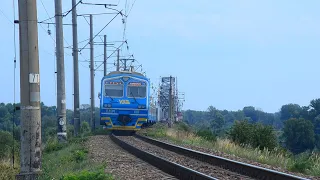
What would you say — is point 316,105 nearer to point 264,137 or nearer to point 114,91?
point 264,137

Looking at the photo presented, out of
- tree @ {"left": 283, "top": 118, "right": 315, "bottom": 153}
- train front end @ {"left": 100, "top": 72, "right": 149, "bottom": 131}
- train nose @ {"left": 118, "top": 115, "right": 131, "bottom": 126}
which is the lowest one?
tree @ {"left": 283, "top": 118, "right": 315, "bottom": 153}

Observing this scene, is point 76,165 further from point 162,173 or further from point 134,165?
point 162,173

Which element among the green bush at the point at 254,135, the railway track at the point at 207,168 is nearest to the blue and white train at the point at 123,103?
the green bush at the point at 254,135

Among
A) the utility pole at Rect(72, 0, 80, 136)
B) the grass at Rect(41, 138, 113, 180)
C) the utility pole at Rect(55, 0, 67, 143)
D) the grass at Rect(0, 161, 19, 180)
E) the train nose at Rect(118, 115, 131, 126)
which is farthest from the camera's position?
the utility pole at Rect(72, 0, 80, 136)

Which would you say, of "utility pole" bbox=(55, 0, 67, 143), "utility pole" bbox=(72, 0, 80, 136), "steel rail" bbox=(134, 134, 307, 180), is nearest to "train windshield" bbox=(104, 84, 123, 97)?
"utility pole" bbox=(72, 0, 80, 136)

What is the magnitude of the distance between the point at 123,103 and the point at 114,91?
86 cm

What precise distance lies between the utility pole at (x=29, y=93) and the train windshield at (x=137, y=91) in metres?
19.5

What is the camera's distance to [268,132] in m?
28.4

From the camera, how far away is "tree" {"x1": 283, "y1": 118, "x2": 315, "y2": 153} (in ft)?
136

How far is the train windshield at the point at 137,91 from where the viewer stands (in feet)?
98.4

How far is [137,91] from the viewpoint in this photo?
98.8ft

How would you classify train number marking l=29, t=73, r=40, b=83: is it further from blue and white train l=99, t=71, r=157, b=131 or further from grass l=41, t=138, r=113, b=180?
blue and white train l=99, t=71, r=157, b=131

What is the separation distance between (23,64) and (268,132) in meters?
20.0

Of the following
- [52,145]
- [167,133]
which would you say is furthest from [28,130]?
[167,133]
